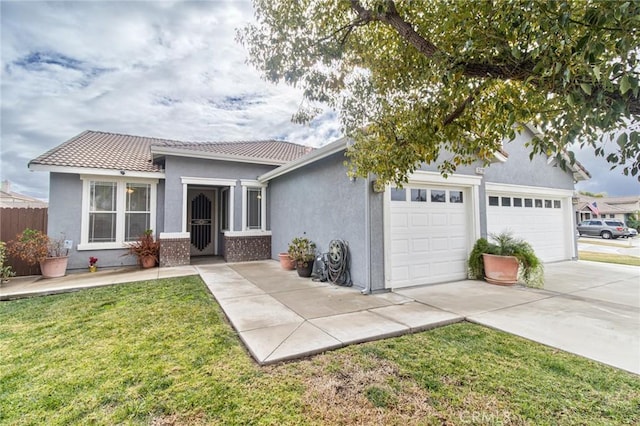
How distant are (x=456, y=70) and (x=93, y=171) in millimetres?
10044

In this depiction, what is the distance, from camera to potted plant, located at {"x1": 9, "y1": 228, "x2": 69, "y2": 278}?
7711 millimetres

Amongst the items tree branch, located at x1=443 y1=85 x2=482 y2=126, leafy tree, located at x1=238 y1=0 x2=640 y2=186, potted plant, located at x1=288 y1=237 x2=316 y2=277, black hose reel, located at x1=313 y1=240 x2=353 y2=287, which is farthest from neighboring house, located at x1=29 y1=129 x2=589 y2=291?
tree branch, located at x1=443 y1=85 x2=482 y2=126

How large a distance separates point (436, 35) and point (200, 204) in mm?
11053

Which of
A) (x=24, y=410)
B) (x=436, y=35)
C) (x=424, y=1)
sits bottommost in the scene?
(x=24, y=410)

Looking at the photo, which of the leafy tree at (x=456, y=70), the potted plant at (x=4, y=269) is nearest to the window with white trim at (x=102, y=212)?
the potted plant at (x=4, y=269)

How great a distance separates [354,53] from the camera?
4.85m

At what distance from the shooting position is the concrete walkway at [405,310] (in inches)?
143

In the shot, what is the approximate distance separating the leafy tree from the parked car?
30.0 meters

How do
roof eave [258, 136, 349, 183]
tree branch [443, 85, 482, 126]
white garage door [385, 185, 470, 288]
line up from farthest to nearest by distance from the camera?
white garage door [385, 185, 470, 288]
roof eave [258, 136, 349, 183]
tree branch [443, 85, 482, 126]

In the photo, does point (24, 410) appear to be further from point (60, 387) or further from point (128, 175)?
point (128, 175)

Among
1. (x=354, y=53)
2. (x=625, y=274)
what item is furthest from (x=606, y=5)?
(x=625, y=274)

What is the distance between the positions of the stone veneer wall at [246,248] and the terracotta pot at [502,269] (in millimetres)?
7179

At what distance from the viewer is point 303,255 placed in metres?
7.76

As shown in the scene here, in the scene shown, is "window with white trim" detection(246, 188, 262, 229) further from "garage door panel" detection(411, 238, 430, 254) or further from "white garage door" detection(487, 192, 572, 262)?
"white garage door" detection(487, 192, 572, 262)
